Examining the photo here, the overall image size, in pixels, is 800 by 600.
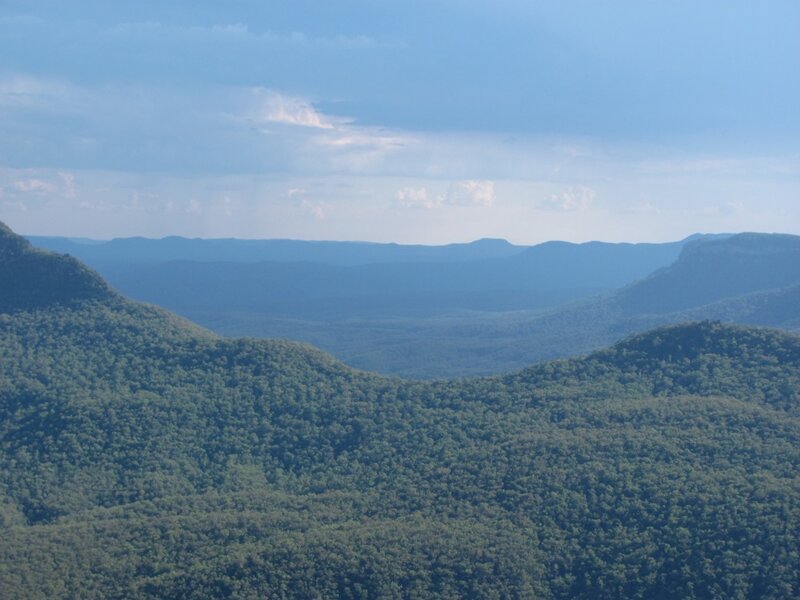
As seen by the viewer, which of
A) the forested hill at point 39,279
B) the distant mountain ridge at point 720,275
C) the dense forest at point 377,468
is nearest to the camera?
the dense forest at point 377,468

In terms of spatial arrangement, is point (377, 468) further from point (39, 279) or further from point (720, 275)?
point (720, 275)

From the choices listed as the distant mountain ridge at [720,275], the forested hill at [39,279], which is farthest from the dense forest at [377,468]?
the distant mountain ridge at [720,275]

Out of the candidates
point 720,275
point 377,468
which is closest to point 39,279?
point 377,468

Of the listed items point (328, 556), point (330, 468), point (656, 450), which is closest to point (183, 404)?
point (330, 468)

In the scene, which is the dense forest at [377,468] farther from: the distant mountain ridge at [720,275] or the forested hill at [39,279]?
the distant mountain ridge at [720,275]

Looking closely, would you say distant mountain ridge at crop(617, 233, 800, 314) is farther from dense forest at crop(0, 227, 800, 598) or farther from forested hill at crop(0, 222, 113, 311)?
forested hill at crop(0, 222, 113, 311)

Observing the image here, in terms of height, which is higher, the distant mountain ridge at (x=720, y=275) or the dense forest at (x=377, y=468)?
the distant mountain ridge at (x=720, y=275)
